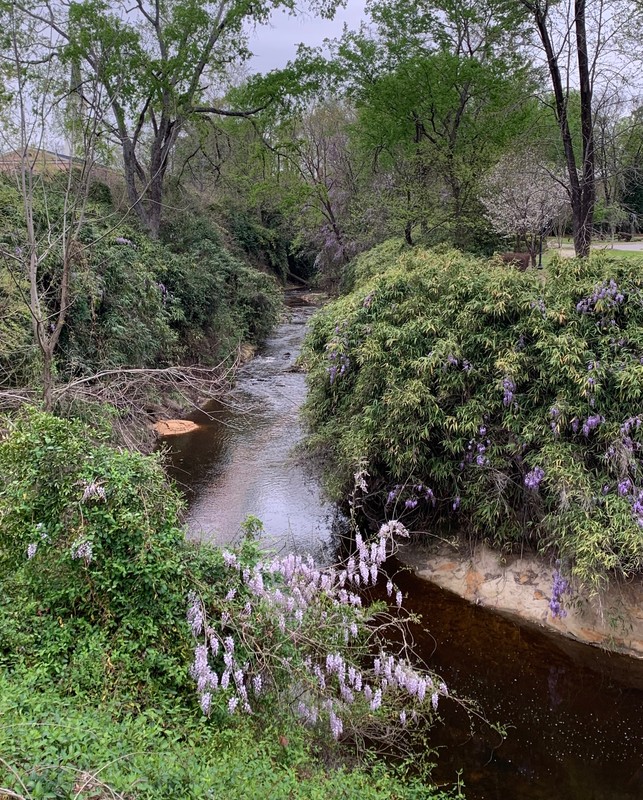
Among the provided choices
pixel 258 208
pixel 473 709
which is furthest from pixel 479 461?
pixel 258 208

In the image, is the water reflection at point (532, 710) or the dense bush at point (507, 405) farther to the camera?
the dense bush at point (507, 405)

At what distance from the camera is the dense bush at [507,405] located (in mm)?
6762

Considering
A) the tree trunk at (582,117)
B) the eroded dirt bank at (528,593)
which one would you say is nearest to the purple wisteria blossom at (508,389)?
the eroded dirt bank at (528,593)

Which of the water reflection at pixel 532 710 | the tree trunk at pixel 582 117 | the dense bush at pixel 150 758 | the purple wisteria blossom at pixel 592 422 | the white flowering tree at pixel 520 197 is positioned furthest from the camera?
the white flowering tree at pixel 520 197

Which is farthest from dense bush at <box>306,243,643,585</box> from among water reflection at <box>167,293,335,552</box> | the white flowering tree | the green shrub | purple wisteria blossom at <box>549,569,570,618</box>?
the white flowering tree

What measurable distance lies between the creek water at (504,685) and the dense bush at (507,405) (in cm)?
105

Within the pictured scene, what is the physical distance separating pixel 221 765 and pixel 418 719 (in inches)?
91.9

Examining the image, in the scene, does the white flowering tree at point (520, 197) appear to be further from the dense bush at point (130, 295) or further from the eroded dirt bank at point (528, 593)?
the eroded dirt bank at point (528, 593)

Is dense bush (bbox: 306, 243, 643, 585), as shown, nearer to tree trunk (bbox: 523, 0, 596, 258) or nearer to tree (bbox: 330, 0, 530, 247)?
tree trunk (bbox: 523, 0, 596, 258)

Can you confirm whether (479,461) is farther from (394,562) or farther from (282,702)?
(282,702)

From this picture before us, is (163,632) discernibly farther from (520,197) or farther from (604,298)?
(520,197)

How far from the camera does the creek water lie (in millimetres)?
5121

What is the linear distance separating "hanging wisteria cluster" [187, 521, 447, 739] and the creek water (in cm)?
70

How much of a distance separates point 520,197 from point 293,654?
673 inches
